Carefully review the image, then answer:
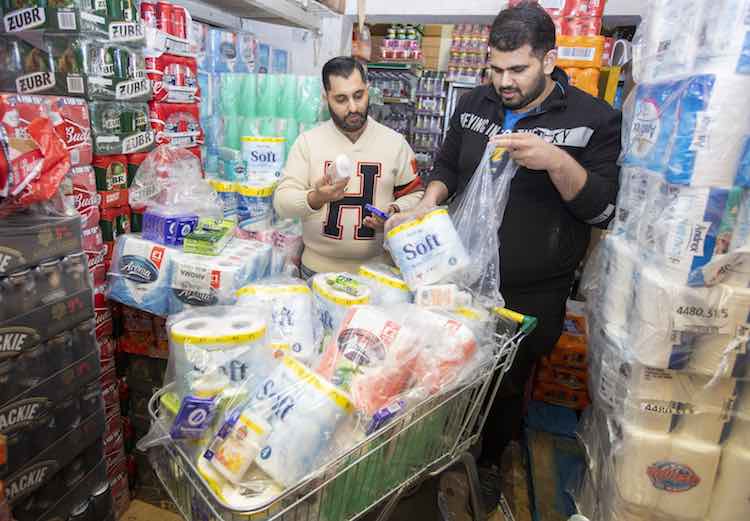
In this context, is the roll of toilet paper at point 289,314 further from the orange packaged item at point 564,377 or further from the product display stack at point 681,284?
the orange packaged item at point 564,377

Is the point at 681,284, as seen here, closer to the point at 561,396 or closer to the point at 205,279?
the point at 205,279

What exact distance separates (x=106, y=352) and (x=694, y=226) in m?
2.04

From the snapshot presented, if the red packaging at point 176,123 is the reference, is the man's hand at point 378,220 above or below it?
below

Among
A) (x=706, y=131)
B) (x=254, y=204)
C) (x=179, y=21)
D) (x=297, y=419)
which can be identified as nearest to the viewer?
(x=297, y=419)

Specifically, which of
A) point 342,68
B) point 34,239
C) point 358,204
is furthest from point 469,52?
point 34,239

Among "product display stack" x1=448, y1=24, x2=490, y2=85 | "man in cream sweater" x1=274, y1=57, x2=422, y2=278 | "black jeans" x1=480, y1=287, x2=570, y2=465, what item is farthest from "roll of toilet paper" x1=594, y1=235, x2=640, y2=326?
"product display stack" x1=448, y1=24, x2=490, y2=85

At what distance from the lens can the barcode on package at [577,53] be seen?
3.18m

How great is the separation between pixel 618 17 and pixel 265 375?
4627mm

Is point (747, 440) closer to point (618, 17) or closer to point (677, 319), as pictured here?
point (677, 319)

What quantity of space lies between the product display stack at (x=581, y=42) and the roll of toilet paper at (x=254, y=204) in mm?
2259

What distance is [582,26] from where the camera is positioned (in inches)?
133

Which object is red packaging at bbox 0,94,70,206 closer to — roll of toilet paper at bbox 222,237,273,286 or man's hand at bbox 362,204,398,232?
roll of toilet paper at bbox 222,237,273,286

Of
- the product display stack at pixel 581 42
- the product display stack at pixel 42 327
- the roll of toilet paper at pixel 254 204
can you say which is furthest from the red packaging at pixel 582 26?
the product display stack at pixel 42 327

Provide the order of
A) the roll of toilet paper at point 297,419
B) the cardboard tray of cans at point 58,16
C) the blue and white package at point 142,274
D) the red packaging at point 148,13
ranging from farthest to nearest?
the red packaging at point 148,13
the blue and white package at point 142,274
the cardboard tray of cans at point 58,16
the roll of toilet paper at point 297,419
